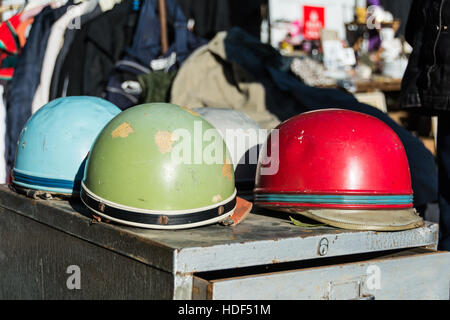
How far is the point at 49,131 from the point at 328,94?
193 cm

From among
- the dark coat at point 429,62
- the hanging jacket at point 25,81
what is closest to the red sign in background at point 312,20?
the hanging jacket at point 25,81

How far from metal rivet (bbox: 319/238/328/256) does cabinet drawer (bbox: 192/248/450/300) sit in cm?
4

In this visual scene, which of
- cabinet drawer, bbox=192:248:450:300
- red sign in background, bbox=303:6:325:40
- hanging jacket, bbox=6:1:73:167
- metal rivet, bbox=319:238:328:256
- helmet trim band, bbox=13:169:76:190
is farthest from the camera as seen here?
red sign in background, bbox=303:6:325:40

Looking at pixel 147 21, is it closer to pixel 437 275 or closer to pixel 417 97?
pixel 417 97

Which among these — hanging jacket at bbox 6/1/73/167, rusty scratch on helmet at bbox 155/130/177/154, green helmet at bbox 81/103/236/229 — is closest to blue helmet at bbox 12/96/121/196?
green helmet at bbox 81/103/236/229

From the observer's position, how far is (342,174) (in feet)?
6.13

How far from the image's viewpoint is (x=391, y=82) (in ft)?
18.4

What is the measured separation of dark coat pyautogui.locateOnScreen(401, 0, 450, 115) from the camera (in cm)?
269

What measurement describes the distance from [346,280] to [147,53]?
11.1 feet

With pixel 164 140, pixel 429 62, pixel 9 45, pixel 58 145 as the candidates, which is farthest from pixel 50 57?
pixel 164 140

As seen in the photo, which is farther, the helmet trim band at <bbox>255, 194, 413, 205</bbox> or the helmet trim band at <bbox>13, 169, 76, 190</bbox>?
the helmet trim band at <bbox>13, 169, 76, 190</bbox>

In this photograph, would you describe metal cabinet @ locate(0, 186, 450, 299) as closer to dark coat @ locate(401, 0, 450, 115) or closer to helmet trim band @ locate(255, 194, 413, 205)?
helmet trim band @ locate(255, 194, 413, 205)

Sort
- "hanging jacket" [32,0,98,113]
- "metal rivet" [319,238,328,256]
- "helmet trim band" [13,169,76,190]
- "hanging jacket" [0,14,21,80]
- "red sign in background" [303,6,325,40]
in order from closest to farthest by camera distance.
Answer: "metal rivet" [319,238,328,256] < "helmet trim band" [13,169,76,190] < "hanging jacket" [32,0,98,113] < "hanging jacket" [0,14,21,80] < "red sign in background" [303,6,325,40]
